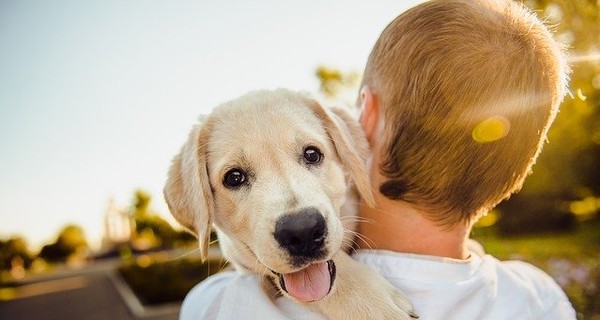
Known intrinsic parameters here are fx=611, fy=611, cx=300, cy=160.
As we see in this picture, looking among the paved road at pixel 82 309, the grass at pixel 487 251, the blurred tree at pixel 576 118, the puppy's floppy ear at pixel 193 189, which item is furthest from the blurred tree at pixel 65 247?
the puppy's floppy ear at pixel 193 189

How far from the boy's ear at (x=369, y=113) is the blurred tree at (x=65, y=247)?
3047 inches

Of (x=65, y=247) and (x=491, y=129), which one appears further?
(x=65, y=247)

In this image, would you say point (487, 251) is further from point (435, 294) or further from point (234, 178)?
point (435, 294)

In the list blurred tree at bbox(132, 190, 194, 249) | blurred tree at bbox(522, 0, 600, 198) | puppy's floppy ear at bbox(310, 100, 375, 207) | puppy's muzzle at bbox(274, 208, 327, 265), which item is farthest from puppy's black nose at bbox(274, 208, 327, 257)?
blurred tree at bbox(132, 190, 194, 249)

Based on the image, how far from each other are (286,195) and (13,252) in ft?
198

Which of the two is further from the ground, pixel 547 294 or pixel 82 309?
pixel 547 294

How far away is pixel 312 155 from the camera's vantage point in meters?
3.50

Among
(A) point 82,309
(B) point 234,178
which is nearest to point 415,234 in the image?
(B) point 234,178

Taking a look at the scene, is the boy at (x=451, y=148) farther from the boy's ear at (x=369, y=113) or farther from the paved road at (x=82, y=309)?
the paved road at (x=82, y=309)

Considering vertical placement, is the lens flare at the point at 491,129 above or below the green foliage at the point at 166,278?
above

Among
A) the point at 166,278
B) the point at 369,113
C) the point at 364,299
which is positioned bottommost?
the point at 166,278

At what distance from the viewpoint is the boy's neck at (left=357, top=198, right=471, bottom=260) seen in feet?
10.00

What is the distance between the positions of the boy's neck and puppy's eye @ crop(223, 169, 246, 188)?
0.83 metres

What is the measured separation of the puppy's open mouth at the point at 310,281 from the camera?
2885 millimetres
